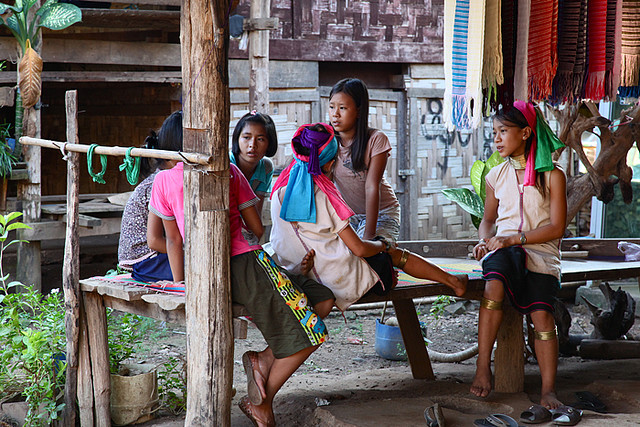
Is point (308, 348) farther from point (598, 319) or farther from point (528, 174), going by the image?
point (598, 319)

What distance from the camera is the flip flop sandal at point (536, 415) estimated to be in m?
3.97

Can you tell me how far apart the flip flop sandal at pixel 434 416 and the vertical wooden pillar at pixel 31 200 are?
435 cm

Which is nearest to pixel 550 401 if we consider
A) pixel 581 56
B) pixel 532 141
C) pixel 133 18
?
pixel 532 141

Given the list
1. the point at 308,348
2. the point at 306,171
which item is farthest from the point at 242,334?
the point at 306,171

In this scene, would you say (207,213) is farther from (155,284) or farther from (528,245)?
(528,245)

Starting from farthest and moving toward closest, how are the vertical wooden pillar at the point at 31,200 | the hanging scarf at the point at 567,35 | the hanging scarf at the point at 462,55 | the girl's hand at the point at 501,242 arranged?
the vertical wooden pillar at the point at 31,200
the girl's hand at the point at 501,242
the hanging scarf at the point at 567,35
the hanging scarf at the point at 462,55

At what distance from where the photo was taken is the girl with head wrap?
3.93 meters

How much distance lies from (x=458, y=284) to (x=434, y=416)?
84cm

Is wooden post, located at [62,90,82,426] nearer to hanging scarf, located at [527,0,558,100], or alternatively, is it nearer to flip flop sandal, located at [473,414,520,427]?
flip flop sandal, located at [473,414,520,427]

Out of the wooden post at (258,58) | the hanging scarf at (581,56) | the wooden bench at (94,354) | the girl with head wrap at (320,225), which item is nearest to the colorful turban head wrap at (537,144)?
the hanging scarf at (581,56)

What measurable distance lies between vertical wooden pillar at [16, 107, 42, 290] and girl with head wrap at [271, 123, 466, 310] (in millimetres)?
3442

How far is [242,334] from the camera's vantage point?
12.6ft

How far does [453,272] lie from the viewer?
480cm

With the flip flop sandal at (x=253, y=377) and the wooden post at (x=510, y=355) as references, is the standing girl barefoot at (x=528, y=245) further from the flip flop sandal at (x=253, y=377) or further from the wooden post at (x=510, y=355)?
the flip flop sandal at (x=253, y=377)
